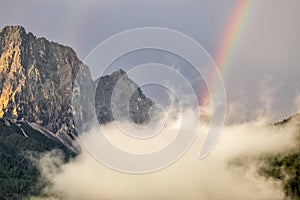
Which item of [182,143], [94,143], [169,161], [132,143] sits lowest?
[169,161]

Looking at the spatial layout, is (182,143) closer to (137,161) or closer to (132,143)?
(137,161)

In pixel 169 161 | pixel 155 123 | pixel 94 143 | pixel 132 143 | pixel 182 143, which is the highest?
pixel 155 123

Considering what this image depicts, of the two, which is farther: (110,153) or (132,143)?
(132,143)

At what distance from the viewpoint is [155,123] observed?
170 metres

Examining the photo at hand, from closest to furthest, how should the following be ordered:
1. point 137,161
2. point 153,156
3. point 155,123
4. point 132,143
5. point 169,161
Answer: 1. point 169,161
2. point 153,156
3. point 137,161
4. point 132,143
5. point 155,123

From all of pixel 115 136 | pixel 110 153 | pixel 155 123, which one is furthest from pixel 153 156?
pixel 155 123

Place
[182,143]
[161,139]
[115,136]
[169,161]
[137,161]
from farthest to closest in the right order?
[115,136] → [161,139] → [137,161] → [182,143] → [169,161]

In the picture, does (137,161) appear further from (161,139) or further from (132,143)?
(132,143)

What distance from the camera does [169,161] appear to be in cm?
8350

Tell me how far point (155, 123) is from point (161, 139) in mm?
51273

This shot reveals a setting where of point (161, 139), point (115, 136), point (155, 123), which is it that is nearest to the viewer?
point (161, 139)

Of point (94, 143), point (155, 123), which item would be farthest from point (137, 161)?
point (155, 123)

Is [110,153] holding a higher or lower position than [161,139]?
lower

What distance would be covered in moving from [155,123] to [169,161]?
86910 mm
